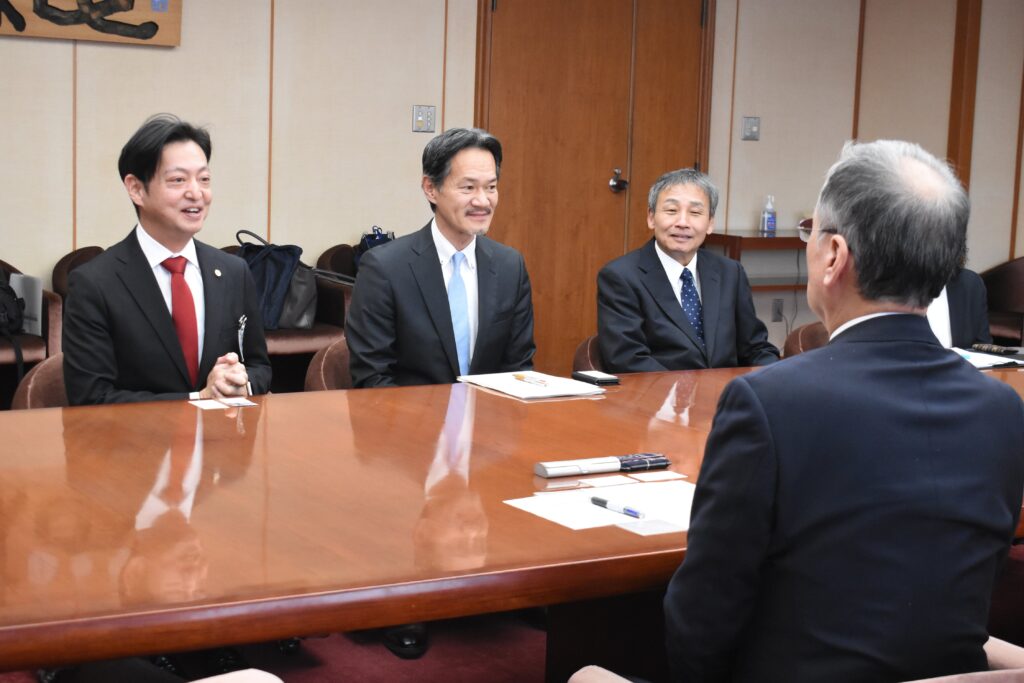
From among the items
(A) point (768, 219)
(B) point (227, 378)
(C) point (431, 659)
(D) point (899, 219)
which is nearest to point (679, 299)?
(C) point (431, 659)

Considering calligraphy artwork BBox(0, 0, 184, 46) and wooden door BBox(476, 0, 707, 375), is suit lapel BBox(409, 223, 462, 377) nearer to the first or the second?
calligraphy artwork BBox(0, 0, 184, 46)

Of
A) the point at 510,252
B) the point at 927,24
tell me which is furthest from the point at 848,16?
the point at 510,252

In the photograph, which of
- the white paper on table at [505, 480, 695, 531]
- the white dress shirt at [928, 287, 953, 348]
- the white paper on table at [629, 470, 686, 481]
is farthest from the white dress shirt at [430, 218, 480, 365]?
the white dress shirt at [928, 287, 953, 348]

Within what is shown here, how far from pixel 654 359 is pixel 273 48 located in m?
3.43

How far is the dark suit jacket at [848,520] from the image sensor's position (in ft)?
4.83

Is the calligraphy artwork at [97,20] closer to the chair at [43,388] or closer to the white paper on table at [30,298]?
the white paper on table at [30,298]

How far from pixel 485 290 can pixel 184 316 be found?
96 centimetres

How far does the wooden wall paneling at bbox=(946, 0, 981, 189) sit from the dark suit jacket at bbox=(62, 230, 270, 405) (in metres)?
5.68

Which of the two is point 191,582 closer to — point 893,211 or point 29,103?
point 893,211

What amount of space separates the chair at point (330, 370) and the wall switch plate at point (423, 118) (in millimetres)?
3466

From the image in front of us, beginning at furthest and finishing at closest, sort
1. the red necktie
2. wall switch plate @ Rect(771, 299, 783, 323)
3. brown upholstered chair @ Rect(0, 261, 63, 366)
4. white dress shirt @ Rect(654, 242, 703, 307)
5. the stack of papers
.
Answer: wall switch plate @ Rect(771, 299, 783, 323) → brown upholstered chair @ Rect(0, 261, 63, 366) → white dress shirt @ Rect(654, 242, 703, 307) → the red necktie → the stack of papers

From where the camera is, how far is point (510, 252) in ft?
13.0

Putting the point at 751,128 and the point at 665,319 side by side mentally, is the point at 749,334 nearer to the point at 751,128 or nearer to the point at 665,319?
the point at 665,319

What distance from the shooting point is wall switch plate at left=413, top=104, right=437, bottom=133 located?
6.91m
